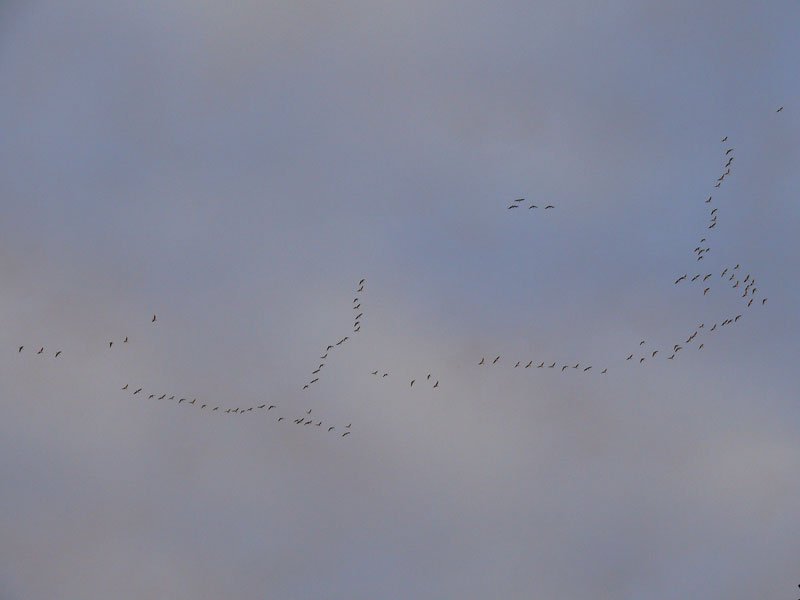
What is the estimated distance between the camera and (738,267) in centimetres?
19950
